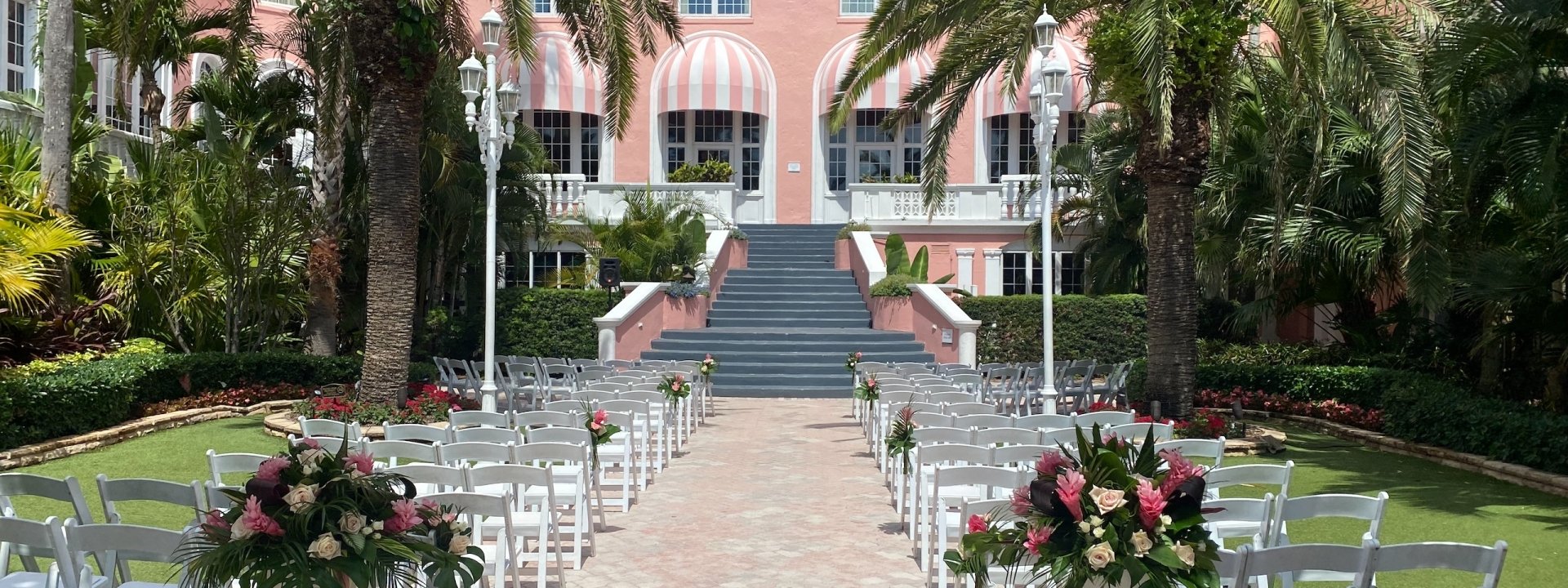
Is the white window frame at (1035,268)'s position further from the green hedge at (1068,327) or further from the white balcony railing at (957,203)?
the green hedge at (1068,327)

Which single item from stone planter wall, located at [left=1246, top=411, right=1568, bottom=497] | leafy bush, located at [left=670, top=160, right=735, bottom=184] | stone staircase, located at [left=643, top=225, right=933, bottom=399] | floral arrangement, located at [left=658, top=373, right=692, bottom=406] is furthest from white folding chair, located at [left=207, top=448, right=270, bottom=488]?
leafy bush, located at [left=670, top=160, right=735, bottom=184]

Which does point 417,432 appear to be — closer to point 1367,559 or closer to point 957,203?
point 1367,559

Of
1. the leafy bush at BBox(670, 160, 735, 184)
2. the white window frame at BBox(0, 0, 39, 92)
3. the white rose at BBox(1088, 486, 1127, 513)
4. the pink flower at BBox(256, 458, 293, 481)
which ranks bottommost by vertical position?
the white rose at BBox(1088, 486, 1127, 513)

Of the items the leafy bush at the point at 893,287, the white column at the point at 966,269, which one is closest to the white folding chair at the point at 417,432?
the leafy bush at the point at 893,287

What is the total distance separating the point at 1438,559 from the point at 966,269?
23.4m

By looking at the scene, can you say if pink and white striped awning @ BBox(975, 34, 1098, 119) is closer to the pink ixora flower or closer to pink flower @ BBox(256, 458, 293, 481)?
pink flower @ BBox(256, 458, 293, 481)

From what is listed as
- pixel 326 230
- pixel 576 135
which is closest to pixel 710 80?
pixel 576 135

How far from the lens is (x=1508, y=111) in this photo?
11.5 metres

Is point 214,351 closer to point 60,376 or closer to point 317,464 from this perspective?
point 60,376

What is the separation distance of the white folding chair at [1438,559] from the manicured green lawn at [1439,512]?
115 inches

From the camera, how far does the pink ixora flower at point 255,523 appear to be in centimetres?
473

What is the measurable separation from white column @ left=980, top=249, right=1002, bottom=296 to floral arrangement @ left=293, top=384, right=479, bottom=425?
15366 mm

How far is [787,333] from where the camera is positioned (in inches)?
912

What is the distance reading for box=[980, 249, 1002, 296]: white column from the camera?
28047mm
